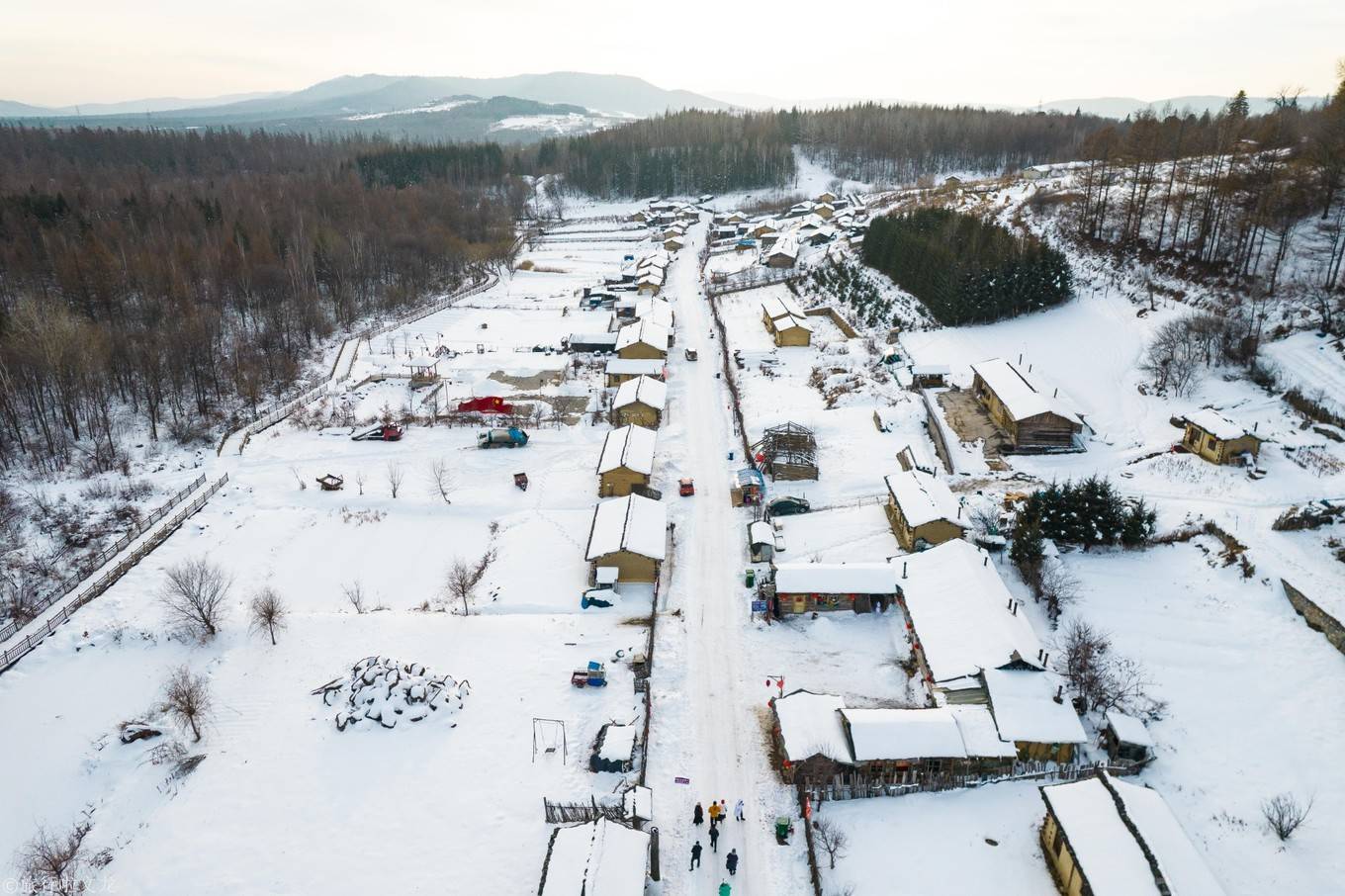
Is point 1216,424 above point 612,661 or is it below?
above

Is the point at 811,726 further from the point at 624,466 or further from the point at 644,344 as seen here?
the point at 644,344

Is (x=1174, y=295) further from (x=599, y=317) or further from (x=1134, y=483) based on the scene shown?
(x=599, y=317)

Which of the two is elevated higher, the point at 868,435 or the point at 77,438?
the point at 868,435

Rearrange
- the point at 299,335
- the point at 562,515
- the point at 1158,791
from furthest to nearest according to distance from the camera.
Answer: the point at 299,335 → the point at 562,515 → the point at 1158,791

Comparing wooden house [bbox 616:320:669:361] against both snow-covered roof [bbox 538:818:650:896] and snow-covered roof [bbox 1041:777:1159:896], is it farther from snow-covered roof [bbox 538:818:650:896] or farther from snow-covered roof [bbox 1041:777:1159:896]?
snow-covered roof [bbox 1041:777:1159:896]

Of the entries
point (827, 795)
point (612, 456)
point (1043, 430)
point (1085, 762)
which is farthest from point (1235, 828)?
point (612, 456)

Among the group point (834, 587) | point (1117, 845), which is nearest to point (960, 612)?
point (834, 587)

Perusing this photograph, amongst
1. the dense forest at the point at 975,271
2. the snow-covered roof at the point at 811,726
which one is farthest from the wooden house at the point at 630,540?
the dense forest at the point at 975,271
